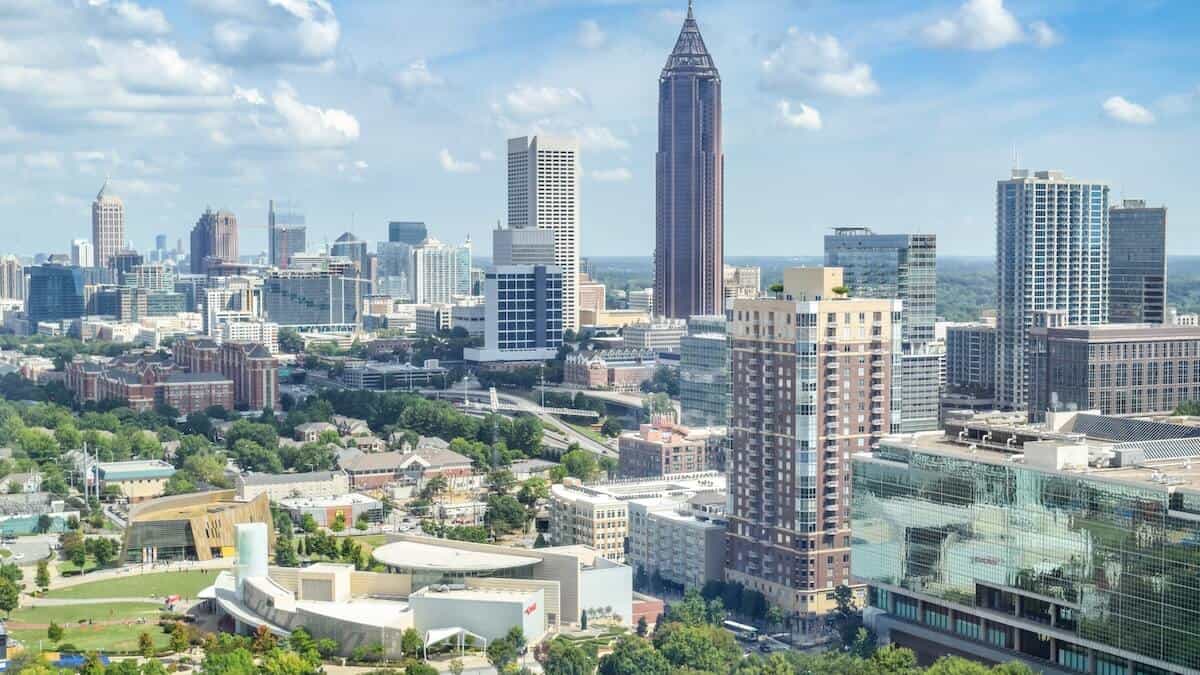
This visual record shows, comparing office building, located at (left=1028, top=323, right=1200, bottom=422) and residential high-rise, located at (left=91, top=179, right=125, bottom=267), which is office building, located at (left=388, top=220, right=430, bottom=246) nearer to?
residential high-rise, located at (left=91, top=179, right=125, bottom=267)

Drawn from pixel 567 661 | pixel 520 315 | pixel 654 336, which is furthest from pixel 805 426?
pixel 654 336

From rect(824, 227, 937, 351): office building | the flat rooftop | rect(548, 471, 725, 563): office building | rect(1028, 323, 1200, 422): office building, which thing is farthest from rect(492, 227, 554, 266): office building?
the flat rooftop

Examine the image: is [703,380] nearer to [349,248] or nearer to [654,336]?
[654,336]

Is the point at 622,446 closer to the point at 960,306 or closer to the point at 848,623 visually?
the point at 848,623

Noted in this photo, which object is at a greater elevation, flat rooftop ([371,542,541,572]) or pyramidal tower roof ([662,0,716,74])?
pyramidal tower roof ([662,0,716,74])

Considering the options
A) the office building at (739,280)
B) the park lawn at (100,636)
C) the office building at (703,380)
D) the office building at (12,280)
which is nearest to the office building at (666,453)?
the office building at (703,380)

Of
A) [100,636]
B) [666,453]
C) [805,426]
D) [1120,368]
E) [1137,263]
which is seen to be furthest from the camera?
[1137,263]

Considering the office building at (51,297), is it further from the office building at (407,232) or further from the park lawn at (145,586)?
the park lawn at (145,586)
